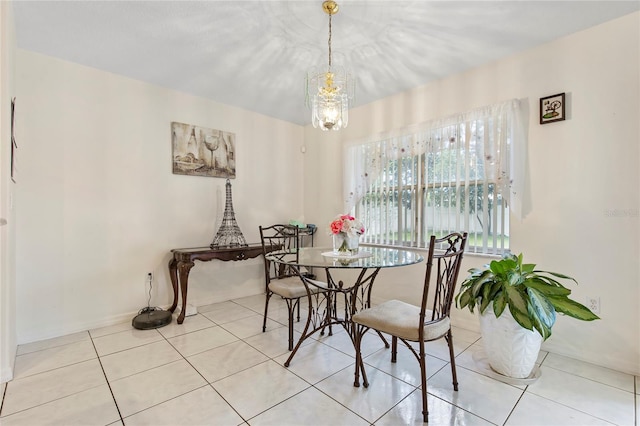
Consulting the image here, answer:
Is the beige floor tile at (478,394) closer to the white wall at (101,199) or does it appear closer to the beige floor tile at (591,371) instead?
the beige floor tile at (591,371)

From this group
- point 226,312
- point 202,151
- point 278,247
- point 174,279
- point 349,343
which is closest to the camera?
point 349,343

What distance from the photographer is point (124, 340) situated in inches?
97.6

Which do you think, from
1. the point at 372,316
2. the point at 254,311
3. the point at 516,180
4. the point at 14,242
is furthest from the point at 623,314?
the point at 14,242

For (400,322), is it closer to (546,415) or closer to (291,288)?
(546,415)

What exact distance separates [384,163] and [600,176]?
6.07 ft

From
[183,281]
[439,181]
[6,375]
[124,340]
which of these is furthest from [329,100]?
[6,375]

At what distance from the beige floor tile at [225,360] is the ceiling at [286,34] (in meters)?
2.46

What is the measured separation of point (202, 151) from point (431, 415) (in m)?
3.29

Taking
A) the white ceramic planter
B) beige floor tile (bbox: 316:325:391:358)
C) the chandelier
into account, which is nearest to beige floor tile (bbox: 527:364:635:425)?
the white ceramic planter

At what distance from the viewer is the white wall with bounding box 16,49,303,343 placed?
2486 millimetres

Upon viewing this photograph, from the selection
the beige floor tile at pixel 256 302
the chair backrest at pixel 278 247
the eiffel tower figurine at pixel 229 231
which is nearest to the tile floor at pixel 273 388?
the chair backrest at pixel 278 247

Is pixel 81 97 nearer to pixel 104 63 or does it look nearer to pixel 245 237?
pixel 104 63

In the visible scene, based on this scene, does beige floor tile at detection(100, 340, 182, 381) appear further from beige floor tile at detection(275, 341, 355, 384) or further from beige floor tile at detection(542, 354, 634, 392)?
beige floor tile at detection(542, 354, 634, 392)

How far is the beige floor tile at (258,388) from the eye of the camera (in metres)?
1.62
